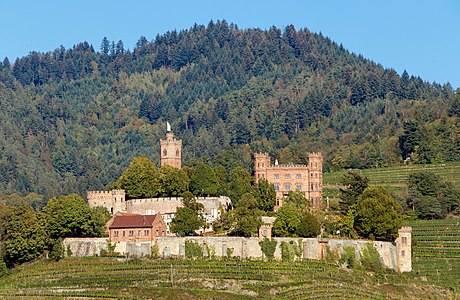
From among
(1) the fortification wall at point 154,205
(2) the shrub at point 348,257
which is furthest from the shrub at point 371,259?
(1) the fortification wall at point 154,205

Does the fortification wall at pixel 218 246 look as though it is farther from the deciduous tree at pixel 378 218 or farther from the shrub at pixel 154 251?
the deciduous tree at pixel 378 218

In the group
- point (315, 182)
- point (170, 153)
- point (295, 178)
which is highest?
point (170, 153)

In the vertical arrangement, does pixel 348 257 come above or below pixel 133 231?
below

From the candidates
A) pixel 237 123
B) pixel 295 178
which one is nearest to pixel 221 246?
pixel 295 178

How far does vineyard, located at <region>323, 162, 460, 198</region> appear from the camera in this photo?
291 ft

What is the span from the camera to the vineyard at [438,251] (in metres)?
66.7

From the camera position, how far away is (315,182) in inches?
3194

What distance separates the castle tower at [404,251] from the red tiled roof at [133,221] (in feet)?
57.2

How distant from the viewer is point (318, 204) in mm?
80125

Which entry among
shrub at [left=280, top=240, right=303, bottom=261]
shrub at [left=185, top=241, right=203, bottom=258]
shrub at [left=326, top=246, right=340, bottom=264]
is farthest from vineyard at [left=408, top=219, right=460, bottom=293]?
shrub at [left=185, top=241, right=203, bottom=258]

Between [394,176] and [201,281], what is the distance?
3733cm

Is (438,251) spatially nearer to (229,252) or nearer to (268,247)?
(268,247)

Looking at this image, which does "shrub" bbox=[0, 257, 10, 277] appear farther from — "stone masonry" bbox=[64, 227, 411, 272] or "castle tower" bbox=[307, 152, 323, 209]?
"castle tower" bbox=[307, 152, 323, 209]

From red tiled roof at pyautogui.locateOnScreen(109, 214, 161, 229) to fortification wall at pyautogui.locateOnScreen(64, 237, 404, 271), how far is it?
1229 millimetres
